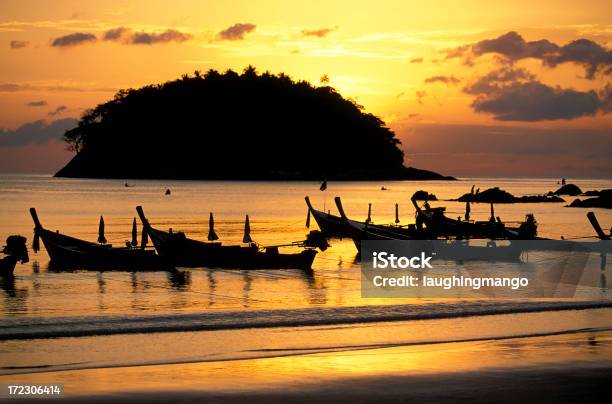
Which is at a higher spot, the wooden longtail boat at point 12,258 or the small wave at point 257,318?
the wooden longtail boat at point 12,258

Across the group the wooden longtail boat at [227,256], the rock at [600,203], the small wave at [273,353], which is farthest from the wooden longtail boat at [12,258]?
the rock at [600,203]

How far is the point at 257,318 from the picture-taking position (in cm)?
2341

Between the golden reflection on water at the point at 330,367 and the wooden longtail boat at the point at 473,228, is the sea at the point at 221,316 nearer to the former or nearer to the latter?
the golden reflection on water at the point at 330,367

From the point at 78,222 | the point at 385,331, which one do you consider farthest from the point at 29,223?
the point at 385,331

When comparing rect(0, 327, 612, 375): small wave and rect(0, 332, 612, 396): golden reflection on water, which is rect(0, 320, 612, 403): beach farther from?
rect(0, 327, 612, 375): small wave

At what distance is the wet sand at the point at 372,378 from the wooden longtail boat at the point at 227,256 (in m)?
19.3

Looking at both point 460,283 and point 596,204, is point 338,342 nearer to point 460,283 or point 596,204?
point 460,283

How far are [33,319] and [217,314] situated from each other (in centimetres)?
489

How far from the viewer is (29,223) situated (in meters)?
80.1

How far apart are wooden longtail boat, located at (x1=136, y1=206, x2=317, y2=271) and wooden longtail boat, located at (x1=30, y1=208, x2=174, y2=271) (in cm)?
109

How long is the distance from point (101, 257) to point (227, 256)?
525cm

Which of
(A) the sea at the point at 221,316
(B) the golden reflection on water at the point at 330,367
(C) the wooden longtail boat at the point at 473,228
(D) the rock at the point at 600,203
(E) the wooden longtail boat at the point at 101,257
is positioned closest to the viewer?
(B) the golden reflection on water at the point at 330,367

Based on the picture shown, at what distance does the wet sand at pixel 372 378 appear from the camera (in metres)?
14.0

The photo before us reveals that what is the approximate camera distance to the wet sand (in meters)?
14.0
